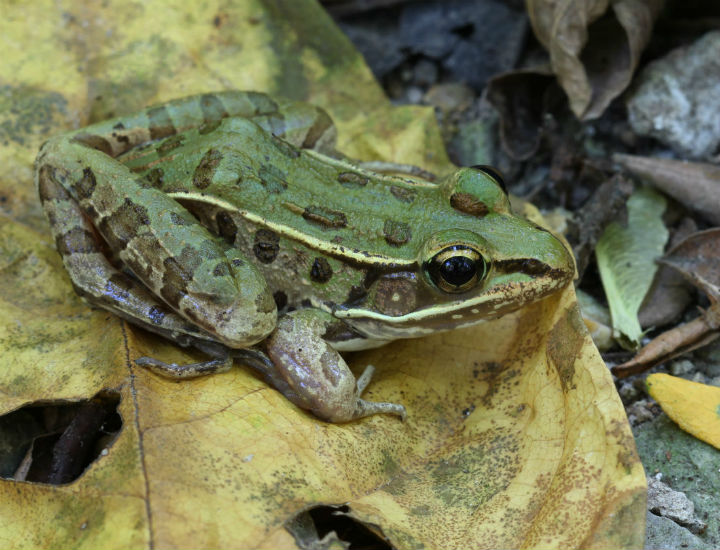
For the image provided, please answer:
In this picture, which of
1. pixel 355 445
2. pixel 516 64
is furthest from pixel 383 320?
pixel 516 64

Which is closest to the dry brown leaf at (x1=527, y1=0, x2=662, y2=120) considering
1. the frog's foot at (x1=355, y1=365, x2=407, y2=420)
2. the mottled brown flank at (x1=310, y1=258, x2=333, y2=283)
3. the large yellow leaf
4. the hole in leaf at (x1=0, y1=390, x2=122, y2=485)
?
the large yellow leaf

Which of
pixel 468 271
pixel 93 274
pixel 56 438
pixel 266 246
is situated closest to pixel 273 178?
pixel 266 246

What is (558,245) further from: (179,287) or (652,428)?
(179,287)

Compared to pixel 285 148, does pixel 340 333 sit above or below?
below

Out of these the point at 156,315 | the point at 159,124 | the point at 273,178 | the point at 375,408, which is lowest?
the point at 375,408

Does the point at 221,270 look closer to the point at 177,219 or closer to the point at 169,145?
the point at 177,219

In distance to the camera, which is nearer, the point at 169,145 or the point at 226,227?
the point at 226,227
